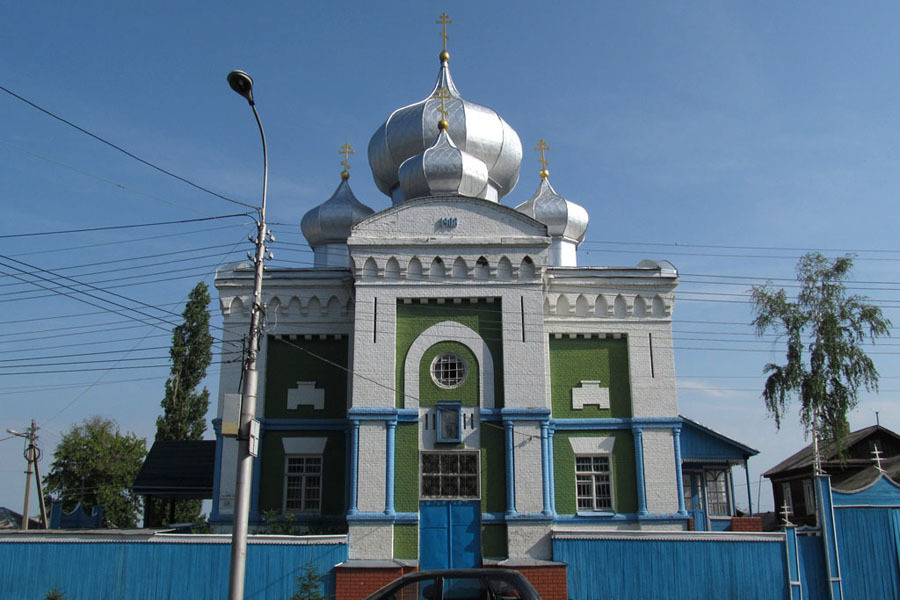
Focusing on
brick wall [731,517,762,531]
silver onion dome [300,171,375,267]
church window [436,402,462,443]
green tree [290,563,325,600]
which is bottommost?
green tree [290,563,325,600]

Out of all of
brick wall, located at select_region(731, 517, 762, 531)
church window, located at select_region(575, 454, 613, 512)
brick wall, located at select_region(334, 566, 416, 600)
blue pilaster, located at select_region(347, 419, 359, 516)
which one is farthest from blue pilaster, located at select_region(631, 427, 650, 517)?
blue pilaster, located at select_region(347, 419, 359, 516)

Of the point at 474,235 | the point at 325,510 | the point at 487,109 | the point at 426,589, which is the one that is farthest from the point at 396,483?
the point at 487,109

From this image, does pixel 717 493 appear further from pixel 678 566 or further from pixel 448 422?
pixel 448 422

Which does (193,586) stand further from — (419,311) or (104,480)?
(104,480)

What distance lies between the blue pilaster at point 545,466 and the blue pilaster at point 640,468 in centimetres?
237

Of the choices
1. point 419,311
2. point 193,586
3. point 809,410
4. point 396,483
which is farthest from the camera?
point 809,410

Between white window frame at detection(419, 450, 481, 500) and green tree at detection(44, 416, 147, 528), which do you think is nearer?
white window frame at detection(419, 450, 481, 500)

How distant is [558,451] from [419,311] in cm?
482

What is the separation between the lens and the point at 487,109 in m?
24.6

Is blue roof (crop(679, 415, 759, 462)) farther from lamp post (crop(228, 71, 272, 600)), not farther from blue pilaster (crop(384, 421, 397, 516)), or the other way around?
lamp post (crop(228, 71, 272, 600))

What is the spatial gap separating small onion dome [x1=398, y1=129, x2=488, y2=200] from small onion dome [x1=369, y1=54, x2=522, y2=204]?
195 cm

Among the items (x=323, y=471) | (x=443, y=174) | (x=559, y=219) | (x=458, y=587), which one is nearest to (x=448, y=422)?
(x=323, y=471)

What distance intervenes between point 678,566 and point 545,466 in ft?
11.6

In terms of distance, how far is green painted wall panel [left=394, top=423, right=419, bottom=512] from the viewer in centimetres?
1739
